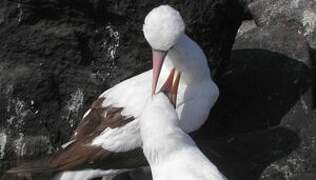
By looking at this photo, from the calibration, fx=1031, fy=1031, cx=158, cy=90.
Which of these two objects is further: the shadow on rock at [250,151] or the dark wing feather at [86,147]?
the shadow on rock at [250,151]

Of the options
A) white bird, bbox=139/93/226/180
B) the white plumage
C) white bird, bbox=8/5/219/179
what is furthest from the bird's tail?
white bird, bbox=139/93/226/180

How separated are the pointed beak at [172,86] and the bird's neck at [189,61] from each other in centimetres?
11

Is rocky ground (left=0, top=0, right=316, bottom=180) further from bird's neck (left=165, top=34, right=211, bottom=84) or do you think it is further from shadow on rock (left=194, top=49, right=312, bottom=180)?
bird's neck (left=165, top=34, right=211, bottom=84)

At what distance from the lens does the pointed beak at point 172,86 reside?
6574mm

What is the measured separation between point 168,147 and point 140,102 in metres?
0.75

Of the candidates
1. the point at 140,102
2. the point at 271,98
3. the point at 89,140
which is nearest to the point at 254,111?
the point at 271,98

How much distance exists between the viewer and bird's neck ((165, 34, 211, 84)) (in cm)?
714

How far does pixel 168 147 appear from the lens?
6.37 m

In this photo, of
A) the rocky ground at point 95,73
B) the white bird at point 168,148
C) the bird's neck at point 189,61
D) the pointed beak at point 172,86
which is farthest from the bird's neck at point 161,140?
the rocky ground at point 95,73

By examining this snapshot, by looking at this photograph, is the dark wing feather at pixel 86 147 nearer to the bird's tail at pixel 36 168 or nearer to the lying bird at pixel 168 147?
the bird's tail at pixel 36 168

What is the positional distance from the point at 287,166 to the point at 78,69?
1.75 meters

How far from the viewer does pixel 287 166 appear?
7.17 m

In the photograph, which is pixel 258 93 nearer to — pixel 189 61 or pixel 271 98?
pixel 271 98

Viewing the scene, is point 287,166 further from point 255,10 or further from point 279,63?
point 255,10
